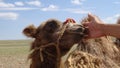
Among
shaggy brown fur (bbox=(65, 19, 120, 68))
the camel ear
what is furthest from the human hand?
shaggy brown fur (bbox=(65, 19, 120, 68))

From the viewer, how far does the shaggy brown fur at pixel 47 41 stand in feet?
15.4

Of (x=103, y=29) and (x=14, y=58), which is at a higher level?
(x=103, y=29)

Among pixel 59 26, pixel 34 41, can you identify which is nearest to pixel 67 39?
pixel 59 26

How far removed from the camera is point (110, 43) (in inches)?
222

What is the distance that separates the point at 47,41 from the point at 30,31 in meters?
Result: 0.31

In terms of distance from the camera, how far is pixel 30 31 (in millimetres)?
5020

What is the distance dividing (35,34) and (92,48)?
3.45 ft

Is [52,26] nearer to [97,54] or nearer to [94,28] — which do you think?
[94,28]

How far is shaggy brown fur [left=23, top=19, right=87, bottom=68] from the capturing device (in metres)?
4.71

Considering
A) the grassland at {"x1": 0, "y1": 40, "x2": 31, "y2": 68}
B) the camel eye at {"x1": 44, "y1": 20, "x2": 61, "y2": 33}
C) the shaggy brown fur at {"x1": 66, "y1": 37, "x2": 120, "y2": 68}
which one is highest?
the camel eye at {"x1": 44, "y1": 20, "x2": 61, "y2": 33}

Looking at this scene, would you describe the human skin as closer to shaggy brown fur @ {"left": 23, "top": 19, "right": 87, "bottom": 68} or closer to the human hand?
the human hand

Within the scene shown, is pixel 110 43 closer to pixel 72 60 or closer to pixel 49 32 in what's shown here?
pixel 72 60

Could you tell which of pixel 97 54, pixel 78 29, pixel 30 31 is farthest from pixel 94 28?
pixel 97 54

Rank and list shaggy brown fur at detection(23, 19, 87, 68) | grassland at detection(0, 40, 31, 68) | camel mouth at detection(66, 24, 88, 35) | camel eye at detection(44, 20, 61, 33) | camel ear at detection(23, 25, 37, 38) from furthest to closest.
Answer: grassland at detection(0, 40, 31, 68)
camel ear at detection(23, 25, 37, 38)
camel eye at detection(44, 20, 61, 33)
shaggy brown fur at detection(23, 19, 87, 68)
camel mouth at detection(66, 24, 88, 35)
